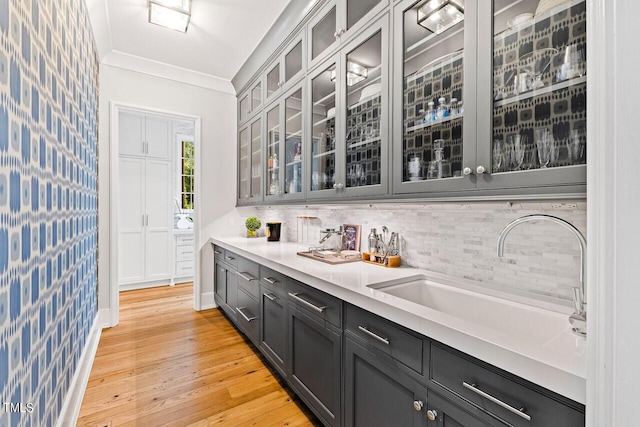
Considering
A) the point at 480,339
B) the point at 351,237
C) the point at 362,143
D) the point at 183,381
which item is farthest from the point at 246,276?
the point at 480,339

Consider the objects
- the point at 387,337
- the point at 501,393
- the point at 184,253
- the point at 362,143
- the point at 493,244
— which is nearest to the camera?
the point at 501,393

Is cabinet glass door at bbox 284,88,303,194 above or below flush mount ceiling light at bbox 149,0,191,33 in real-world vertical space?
below

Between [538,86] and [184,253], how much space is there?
190 inches

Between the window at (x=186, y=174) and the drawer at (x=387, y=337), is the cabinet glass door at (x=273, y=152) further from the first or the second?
the window at (x=186, y=174)

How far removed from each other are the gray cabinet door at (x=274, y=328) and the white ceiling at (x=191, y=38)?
215 centimetres

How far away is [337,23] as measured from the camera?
188cm

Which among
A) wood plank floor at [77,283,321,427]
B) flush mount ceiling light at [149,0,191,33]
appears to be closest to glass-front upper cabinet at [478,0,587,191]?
wood plank floor at [77,283,321,427]

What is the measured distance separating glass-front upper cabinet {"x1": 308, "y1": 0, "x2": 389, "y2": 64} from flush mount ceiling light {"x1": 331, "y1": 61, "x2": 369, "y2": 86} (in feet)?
0.53

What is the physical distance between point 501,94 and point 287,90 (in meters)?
1.78

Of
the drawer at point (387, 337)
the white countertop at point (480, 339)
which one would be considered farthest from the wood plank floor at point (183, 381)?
the white countertop at point (480, 339)

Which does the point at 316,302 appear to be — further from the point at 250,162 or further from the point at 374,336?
the point at 250,162

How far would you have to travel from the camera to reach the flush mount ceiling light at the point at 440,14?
1.24m

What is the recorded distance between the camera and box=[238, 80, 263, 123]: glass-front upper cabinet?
10.2 feet

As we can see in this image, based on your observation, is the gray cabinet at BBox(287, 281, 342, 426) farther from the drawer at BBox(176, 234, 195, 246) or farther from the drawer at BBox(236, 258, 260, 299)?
the drawer at BBox(176, 234, 195, 246)
